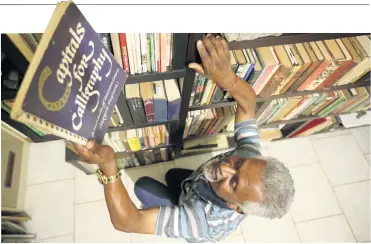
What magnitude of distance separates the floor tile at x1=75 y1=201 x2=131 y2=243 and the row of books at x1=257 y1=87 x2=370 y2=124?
1357mm

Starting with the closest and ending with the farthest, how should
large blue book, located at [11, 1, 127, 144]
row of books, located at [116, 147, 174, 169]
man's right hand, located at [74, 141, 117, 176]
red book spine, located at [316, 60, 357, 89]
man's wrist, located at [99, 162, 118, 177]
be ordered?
large blue book, located at [11, 1, 127, 144], man's right hand, located at [74, 141, 117, 176], man's wrist, located at [99, 162, 118, 177], red book spine, located at [316, 60, 357, 89], row of books, located at [116, 147, 174, 169]

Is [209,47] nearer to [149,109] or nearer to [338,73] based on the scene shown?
[149,109]

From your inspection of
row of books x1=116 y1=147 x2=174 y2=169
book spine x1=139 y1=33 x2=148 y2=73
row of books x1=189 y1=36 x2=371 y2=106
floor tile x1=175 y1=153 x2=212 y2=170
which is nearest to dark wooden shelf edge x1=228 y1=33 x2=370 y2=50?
row of books x1=189 y1=36 x2=371 y2=106

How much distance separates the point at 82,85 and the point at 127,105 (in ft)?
2.16

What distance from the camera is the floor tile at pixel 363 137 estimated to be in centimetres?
246

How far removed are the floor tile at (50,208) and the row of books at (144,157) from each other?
483 mm

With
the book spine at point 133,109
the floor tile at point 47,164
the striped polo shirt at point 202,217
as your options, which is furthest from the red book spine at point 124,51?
the floor tile at point 47,164

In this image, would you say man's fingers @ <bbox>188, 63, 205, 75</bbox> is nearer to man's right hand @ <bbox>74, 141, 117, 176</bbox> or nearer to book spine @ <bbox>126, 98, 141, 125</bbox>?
book spine @ <bbox>126, 98, 141, 125</bbox>

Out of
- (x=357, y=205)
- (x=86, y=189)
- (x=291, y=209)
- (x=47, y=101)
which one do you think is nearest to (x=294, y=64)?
(x=47, y=101)

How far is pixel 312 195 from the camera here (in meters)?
2.27

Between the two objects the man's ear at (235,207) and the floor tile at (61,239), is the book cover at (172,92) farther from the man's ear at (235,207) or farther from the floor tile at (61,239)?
the floor tile at (61,239)

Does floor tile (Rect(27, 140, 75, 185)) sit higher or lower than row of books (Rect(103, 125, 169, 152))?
higher

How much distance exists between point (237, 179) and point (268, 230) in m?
1.31

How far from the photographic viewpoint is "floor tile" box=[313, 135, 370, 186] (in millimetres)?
2350
